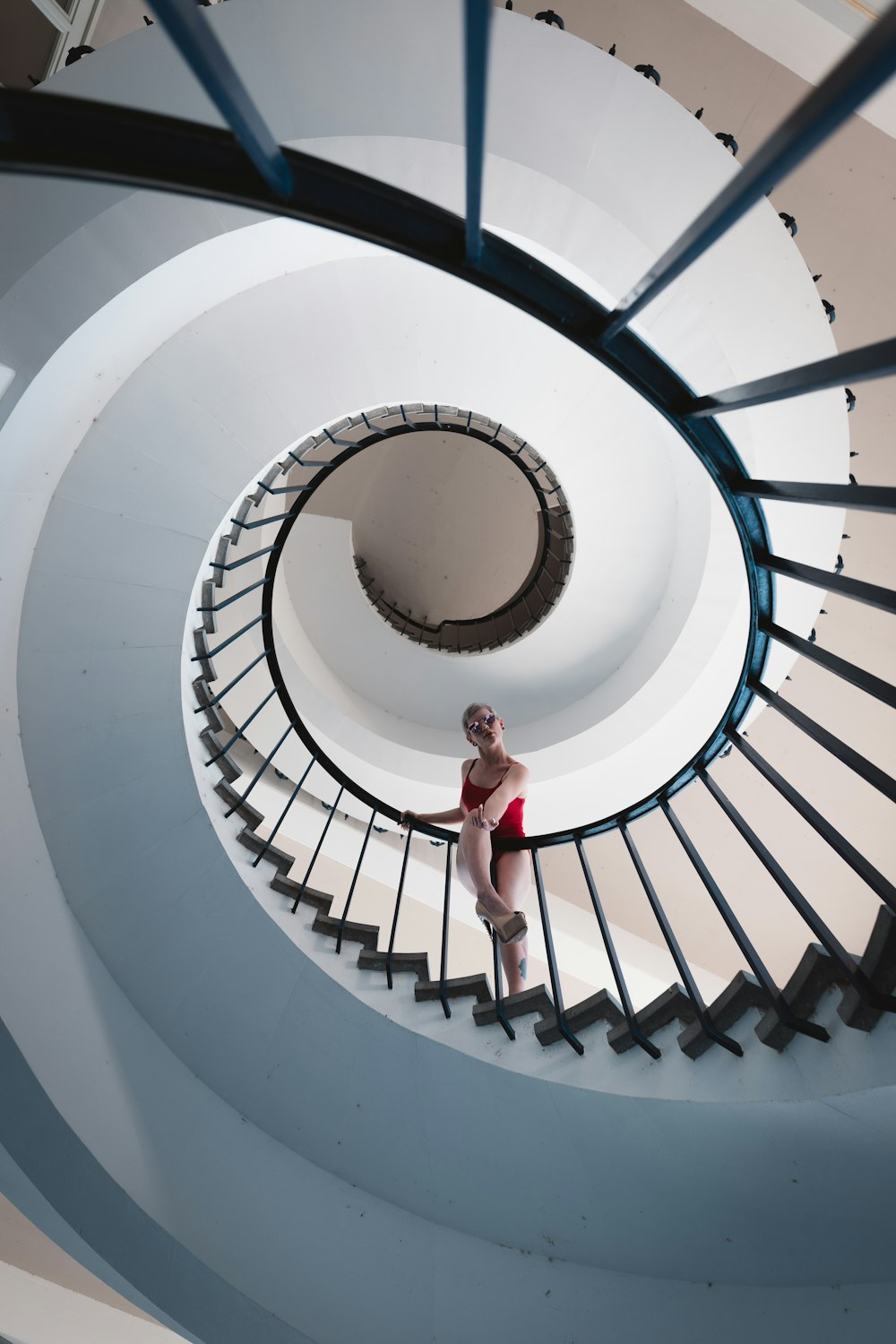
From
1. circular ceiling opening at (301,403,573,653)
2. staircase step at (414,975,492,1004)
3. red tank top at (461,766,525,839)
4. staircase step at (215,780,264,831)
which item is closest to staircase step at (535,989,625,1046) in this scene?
staircase step at (414,975,492,1004)

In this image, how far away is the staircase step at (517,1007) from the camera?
344 cm

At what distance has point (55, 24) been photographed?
13.1 ft

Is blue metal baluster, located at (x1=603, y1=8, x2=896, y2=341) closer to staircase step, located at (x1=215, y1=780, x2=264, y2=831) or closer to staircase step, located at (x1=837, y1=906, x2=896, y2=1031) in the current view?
staircase step, located at (x1=837, y1=906, x2=896, y2=1031)

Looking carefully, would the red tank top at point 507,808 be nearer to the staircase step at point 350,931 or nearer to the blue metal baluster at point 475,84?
the staircase step at point 350,931

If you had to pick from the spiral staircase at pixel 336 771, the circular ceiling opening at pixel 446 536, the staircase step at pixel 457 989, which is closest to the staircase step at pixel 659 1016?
the spiral staircase at pixel 336 771

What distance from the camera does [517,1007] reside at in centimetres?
346

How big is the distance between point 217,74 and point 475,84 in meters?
0.35

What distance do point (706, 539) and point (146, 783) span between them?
Answer: 437 cm

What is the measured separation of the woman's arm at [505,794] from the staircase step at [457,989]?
881 millimetres

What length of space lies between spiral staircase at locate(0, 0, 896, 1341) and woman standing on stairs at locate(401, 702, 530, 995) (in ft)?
0.85

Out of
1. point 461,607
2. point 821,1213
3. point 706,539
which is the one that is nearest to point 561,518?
point 706,539

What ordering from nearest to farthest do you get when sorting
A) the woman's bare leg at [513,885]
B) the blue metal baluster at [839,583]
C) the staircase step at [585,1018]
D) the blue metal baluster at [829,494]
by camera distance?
the blue metal baluster at [829,494], the blue metal baluster at [839,583], the staircase step at [585,1018], the woman's bare leg at [513,885]

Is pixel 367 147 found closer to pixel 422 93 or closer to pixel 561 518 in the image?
pixel 422 93

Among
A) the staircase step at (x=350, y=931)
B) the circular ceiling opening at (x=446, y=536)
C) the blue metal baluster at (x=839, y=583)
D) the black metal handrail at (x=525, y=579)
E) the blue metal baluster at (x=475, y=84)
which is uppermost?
the circular ceiling opening at (x=446, y=536)
